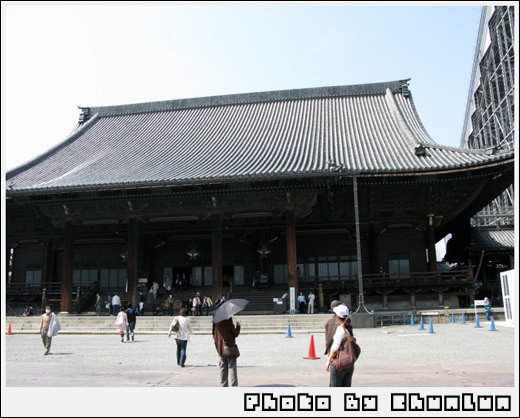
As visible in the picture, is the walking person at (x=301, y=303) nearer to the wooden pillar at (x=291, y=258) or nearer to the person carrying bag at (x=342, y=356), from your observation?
the wooden pillar at (x=291, y=258)

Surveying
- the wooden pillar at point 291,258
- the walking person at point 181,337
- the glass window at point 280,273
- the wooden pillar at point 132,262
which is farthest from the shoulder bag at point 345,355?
the glass window at point 280,273

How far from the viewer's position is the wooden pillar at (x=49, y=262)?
91.2 ft

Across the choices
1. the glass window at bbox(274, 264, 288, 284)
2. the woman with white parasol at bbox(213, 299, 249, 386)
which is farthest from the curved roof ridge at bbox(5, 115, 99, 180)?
the woman with white parasol at bbox(213, 299, 249, 386)

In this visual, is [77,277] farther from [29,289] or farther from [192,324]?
[192,324]

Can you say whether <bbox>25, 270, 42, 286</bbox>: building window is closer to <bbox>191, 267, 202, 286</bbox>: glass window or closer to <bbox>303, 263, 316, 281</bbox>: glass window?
<bbox>191, 267, 202, 286</bbox>: glass window

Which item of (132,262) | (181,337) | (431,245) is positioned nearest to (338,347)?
(181,337)

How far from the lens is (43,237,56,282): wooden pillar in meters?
27.8

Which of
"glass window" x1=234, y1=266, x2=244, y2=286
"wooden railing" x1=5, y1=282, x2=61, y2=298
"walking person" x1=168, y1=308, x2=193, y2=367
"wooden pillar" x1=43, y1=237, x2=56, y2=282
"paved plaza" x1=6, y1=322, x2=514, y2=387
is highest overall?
"wooden pillar" x1=43, y1=237, x2=56, y2=282

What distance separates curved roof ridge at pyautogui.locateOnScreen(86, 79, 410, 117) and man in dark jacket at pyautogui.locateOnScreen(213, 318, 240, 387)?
2871 cm

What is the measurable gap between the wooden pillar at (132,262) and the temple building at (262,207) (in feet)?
0.21

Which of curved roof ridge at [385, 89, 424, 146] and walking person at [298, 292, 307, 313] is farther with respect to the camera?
curved roof ridge at [385, 89, 424, 146]

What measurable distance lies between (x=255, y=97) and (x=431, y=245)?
57.2 feet

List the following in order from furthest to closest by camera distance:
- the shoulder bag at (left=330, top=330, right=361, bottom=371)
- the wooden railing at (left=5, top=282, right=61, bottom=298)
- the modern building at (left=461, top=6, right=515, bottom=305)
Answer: the modern building at (left=461, top=6, right=515, bottom=305) → the wooden railing at (left=5, top=282, right=61, bottom=298) → the shoulder bag at (left=330, top=330, right=361, bottom=371)

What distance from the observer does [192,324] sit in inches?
776
